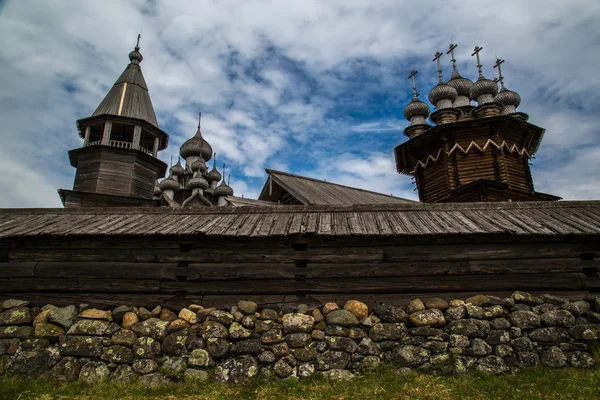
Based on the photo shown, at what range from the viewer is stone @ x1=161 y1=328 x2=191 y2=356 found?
7504 millimetres

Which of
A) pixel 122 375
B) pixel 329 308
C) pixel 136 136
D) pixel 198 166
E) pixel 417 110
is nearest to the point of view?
pixel 122 375

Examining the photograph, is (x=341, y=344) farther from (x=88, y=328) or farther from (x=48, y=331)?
(x=48, y=331)

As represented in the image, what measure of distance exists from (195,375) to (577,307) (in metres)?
7.65

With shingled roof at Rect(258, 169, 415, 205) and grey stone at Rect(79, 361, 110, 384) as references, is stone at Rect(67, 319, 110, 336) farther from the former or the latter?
shingled roof at Rect(258, 169, 415, 205)

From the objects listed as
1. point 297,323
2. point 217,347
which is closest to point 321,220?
point 297,323

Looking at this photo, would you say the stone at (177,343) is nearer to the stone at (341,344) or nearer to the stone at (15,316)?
the stone at (341,344)

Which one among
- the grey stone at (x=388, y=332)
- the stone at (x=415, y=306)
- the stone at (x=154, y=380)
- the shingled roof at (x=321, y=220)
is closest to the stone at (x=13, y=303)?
the shingled roof at (x=321, y=220)

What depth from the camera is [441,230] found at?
8.24m

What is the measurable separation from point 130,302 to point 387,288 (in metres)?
5.47

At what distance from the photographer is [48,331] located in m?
7.87

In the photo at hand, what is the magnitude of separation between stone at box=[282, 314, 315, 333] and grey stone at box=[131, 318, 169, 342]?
7.76ft

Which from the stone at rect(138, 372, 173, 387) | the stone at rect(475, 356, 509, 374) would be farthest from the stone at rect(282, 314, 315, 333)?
the stone at rect(475, 356, 509, 374)

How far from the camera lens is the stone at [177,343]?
7.50 metres

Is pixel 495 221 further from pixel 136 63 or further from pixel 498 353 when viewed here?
pixel 136 63
